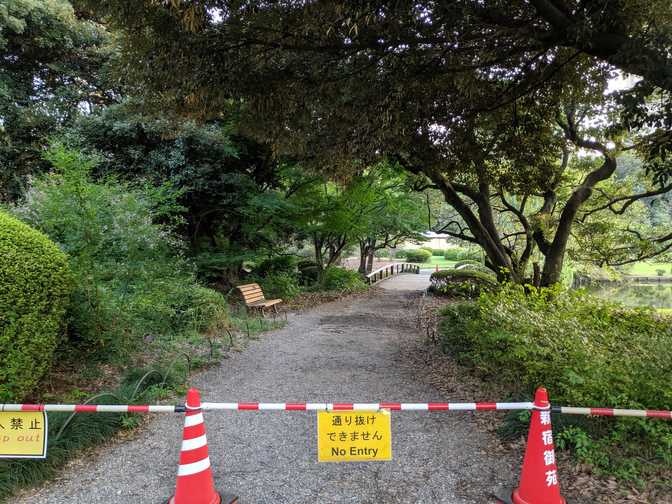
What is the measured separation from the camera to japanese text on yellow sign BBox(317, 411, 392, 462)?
2.62 metres

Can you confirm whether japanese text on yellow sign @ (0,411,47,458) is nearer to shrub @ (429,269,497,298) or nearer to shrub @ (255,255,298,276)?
shrub @ (255,255,298,276)

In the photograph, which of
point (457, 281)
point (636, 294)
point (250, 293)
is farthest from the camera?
point (636, 294)

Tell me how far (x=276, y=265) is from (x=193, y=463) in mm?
12986

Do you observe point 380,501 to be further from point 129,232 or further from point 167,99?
point 167,99

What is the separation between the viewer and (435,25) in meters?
4.24

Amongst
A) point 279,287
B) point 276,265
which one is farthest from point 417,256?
point 279,287

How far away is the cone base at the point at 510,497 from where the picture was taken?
8.68 ft

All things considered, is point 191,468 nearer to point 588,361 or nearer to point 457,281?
point 588,361

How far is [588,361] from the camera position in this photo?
353cm

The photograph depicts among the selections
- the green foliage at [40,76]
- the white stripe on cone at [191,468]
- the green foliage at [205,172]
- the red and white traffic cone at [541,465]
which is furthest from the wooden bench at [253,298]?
the red and white traffic cone at [541,465]

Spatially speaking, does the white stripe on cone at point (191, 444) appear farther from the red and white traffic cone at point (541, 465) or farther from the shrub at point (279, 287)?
the shrub at point (279, 287)

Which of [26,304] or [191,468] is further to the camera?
[26,304]

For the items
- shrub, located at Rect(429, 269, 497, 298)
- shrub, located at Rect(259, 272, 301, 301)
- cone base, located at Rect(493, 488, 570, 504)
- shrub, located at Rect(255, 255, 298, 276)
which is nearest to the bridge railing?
shrub, located at Rect(429, 269, 497, 298)

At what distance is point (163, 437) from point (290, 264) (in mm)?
12376
